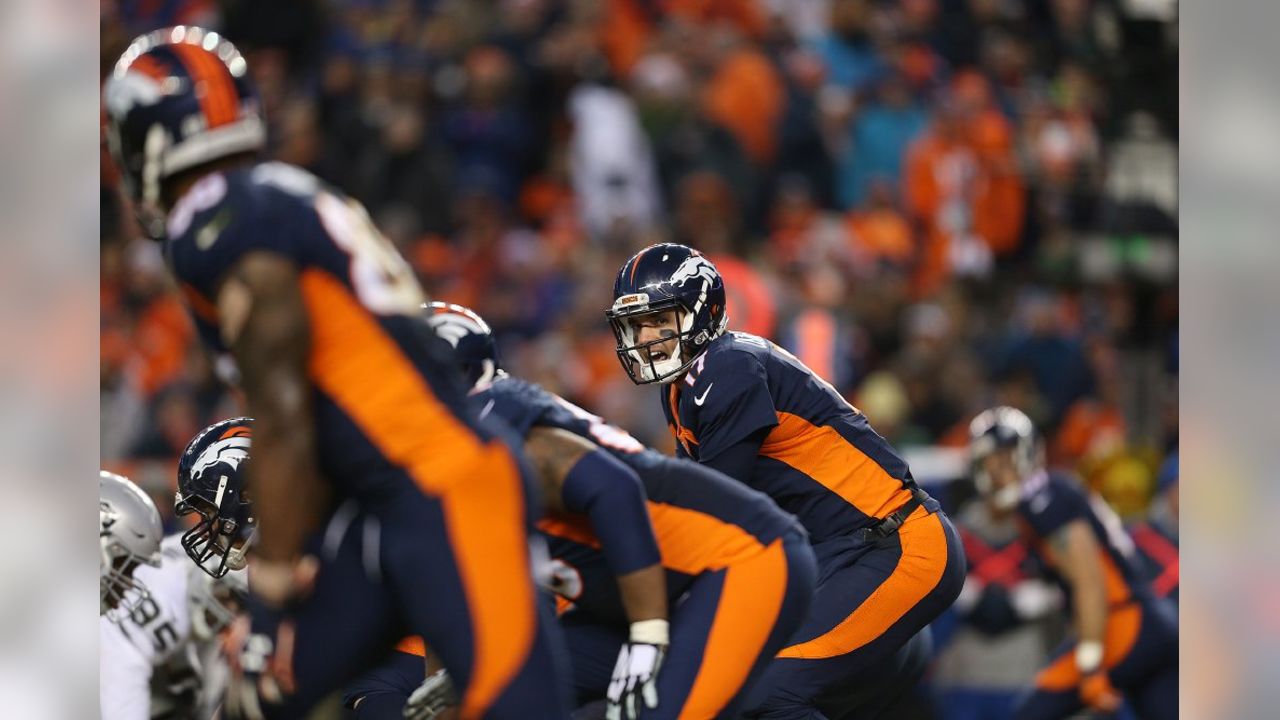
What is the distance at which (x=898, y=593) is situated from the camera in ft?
19.4

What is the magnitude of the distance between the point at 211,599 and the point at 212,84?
318cm

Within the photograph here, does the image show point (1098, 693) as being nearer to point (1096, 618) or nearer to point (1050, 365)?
point (1096, 618)

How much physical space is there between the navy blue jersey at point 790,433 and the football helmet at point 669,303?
0.06 metres

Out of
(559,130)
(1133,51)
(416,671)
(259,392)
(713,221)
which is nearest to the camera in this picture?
(259,392)

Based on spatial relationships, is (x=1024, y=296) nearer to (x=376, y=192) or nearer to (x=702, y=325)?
(x=376, y=192)

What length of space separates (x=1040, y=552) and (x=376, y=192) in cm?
643

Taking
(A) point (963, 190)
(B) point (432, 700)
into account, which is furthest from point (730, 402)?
(A) point (963, 190)

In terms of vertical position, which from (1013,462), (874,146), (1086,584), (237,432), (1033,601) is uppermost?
(874,146)

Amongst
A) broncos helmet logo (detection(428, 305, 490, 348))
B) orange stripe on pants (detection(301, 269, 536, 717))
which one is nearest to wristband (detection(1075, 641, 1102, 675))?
broncos helmet logo (detection(428, 305, 490, 348))

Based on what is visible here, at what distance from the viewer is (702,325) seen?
5879mm

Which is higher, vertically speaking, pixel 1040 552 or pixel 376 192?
pixel 376 192

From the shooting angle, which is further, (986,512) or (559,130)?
(559,130)
